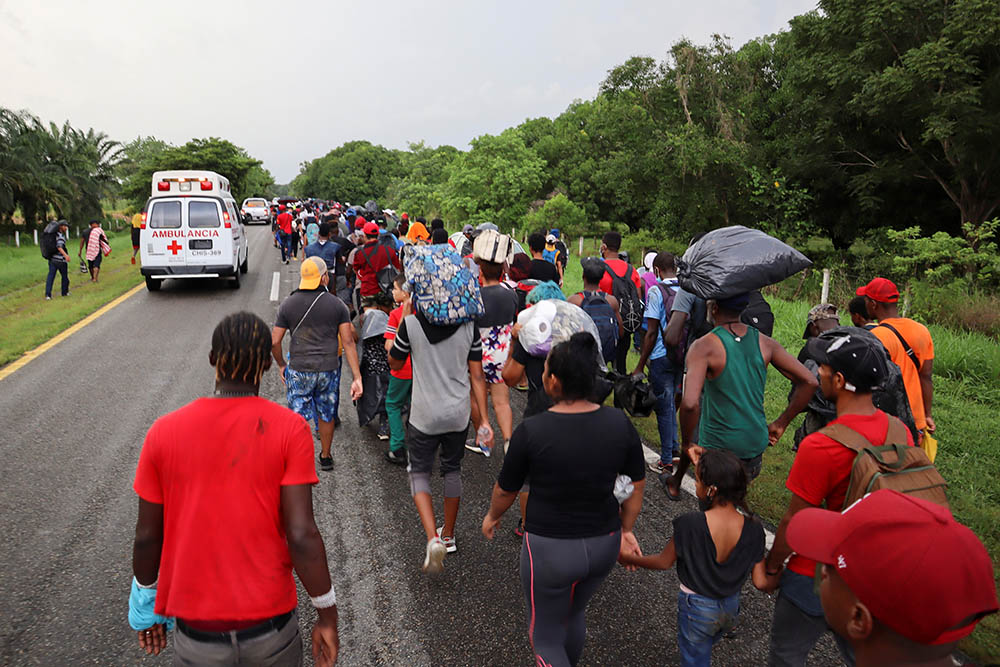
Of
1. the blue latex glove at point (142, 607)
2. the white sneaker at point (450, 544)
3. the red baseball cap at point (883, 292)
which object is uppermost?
the red baseball cap at point (883, 292)

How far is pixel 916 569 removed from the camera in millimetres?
1337

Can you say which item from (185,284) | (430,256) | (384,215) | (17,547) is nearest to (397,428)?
(430,256)

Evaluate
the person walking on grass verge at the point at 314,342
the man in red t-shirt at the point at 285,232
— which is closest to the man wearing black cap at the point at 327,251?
the person walking on grass verge at the point at 314,342

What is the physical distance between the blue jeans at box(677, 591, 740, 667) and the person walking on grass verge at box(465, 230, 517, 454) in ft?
6.54

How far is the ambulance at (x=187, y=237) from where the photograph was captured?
1395 centimetres

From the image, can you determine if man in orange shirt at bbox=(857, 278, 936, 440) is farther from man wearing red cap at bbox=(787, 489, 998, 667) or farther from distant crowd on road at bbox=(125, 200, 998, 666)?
man wearing red cap at bbox=(787, 489, 998, 667)

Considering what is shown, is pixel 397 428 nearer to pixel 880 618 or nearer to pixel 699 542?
pixel 699 542

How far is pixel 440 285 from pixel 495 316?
3.16 feet

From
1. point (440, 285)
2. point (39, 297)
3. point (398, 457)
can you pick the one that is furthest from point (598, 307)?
point (39, 297)

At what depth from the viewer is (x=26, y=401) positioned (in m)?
7.25

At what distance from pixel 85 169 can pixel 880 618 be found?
140 ft

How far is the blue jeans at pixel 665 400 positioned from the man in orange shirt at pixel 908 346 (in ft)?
5.72

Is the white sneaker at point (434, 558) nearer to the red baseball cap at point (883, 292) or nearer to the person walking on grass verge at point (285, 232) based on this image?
the red baseball cap at point (883, 292)

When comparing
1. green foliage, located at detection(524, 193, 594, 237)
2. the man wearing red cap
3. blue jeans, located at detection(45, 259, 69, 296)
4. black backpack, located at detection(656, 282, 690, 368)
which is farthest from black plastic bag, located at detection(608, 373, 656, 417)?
green foliage, located at detection(524, 193, 594, 237)
